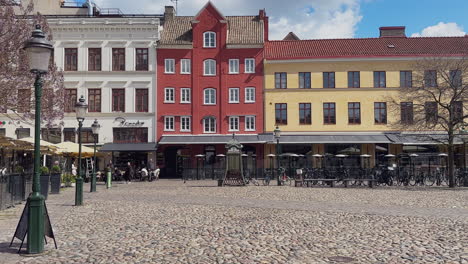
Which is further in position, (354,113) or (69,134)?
(354,113)

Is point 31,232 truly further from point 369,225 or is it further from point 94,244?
point 369,225

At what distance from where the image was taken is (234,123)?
1586 inches

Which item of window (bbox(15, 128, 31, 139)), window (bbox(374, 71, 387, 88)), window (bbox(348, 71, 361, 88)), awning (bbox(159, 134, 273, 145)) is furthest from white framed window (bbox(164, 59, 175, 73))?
window (bbox(374, 71, 387, 88))

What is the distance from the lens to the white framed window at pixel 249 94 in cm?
4034

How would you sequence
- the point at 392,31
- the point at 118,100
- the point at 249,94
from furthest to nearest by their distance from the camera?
the point at 392,31 → the point at 118,100 → the point at 249,94

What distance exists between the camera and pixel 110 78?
132 ft

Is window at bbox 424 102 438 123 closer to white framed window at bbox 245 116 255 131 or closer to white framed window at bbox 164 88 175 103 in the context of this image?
white framed window at bbox 245 116 255 131

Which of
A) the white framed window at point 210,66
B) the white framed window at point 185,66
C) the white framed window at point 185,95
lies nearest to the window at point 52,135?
the white framed window at point 185,95

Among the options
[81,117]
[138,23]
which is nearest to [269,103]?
[138,23]

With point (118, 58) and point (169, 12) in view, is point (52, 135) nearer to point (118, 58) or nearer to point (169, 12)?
point (118, 58)

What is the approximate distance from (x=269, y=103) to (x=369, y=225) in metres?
29.7

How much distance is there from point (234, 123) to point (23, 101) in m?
22.5

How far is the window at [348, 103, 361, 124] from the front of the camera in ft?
130

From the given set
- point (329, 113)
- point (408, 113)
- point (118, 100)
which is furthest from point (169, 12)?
point (408, 113)
